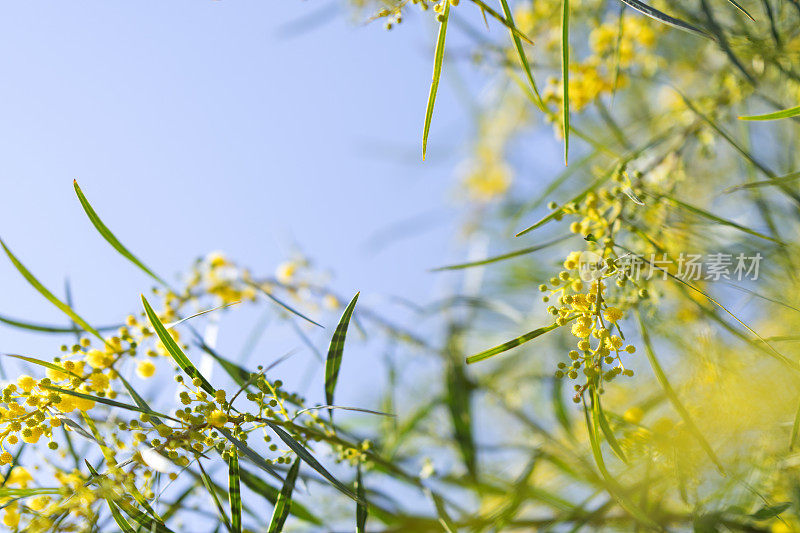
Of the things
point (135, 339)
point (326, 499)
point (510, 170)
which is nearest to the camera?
point (135, 339)

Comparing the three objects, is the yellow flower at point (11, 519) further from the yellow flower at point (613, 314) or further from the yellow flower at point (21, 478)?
the yellow flower at point (613, 314)

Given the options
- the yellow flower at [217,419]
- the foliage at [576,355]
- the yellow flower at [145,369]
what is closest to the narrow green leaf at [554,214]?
the foliage at [576,355]

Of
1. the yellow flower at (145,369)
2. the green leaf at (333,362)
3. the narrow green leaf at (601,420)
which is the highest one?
the yellow flower at (145,369)

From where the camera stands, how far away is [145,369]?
81 cm

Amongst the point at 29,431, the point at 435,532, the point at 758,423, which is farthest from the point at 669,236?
the point at 29,431

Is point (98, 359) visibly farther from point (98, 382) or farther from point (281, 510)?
point (281, 510)

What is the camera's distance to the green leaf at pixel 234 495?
23.5 inches

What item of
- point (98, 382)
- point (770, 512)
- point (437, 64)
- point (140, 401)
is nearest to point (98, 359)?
point (98, 382)

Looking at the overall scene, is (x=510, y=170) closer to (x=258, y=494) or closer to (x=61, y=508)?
(x=258, y=494)

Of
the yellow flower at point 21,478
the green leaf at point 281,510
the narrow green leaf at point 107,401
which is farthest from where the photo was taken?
the yellow flower at point 21,478

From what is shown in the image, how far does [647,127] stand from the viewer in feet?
4.79

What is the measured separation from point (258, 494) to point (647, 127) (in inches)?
50.0

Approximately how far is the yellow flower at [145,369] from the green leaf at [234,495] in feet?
0.83

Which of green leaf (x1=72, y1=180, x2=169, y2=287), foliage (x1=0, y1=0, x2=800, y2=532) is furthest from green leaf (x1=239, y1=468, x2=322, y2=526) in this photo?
green leaf (x1=72, y1=180, x2=169, y2=287)
